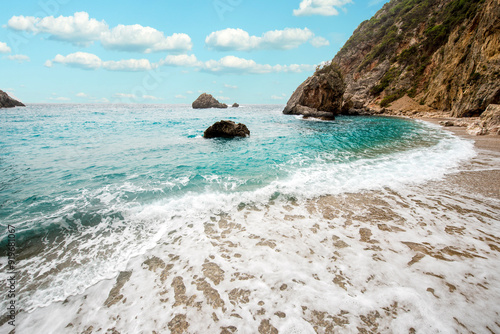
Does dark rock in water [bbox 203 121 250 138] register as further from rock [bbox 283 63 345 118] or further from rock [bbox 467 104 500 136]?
rock [bbox 283 63 345 118]

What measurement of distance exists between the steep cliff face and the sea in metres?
27.5

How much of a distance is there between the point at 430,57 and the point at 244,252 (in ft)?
192

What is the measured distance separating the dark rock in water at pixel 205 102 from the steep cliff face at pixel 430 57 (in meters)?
55.4

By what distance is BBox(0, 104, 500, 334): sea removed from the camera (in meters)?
2.97

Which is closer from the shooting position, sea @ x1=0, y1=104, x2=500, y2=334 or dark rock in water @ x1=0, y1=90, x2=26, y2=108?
sea @ x1=0, y1=104, x2=500, y2=334

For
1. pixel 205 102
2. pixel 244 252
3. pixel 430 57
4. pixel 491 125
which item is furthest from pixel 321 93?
pixel 205 102

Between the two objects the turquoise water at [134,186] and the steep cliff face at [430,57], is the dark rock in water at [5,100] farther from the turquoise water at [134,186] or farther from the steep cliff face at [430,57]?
the steep cliff face at [430,57]

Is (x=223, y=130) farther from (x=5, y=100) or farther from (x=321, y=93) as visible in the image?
(x=5, y=100)

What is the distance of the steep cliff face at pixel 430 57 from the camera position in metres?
24.4

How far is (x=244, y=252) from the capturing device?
14.1 feet

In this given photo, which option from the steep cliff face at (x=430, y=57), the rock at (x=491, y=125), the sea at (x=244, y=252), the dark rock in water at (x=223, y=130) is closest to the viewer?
the sea at (x=244, y=252)

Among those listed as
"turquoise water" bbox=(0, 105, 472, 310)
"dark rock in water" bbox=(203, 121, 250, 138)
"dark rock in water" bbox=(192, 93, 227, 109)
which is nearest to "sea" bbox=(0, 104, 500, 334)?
"turquoise water" bbox=(0, 105, 472, 310)

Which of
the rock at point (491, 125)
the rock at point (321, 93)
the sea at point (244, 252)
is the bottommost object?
the sea at point (244, 252)

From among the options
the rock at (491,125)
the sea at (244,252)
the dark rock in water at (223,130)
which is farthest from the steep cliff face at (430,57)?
the dark rock in water at (223,130)
